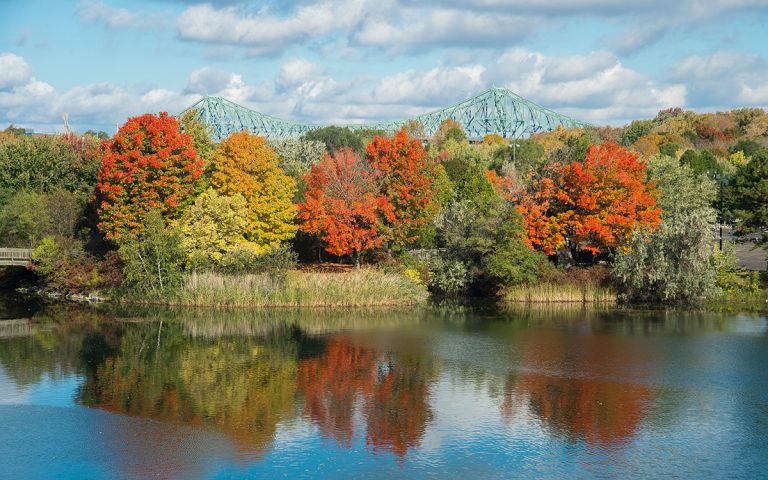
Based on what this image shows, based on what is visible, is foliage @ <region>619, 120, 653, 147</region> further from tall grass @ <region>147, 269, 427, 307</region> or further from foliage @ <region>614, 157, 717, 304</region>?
tall grass @ <region>147, 269, 427, 307</region>

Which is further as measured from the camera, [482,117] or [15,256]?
[482,117]

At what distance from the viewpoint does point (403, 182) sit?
47.9 m

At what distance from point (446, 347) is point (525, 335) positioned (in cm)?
426

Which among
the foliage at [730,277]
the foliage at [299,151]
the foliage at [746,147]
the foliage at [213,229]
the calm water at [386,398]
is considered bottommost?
the calm water at [386,398]

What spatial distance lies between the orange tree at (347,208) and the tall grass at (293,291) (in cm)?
340

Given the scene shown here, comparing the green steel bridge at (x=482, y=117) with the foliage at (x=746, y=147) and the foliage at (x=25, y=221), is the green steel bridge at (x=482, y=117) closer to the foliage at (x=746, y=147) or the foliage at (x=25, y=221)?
the foliage at (x=746, y=147)

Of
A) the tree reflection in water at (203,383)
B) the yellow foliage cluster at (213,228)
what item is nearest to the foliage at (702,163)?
the yellow foliage cluster at (213,228)

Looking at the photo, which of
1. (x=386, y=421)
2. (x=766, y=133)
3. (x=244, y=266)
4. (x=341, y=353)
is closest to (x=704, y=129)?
(x=766, y=133)

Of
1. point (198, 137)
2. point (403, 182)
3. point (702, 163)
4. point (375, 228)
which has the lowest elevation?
point (375, 228)

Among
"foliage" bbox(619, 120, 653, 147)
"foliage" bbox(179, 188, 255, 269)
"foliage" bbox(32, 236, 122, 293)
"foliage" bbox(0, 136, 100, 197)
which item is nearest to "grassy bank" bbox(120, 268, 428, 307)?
"foliage" bbox(179, 188, 255, 269)

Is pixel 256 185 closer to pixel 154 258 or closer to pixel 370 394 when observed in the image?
pixel 154 258

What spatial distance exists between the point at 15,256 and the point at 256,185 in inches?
608

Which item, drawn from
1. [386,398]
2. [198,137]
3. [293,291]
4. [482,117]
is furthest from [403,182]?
[482,117]

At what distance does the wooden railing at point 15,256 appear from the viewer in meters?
49.0
